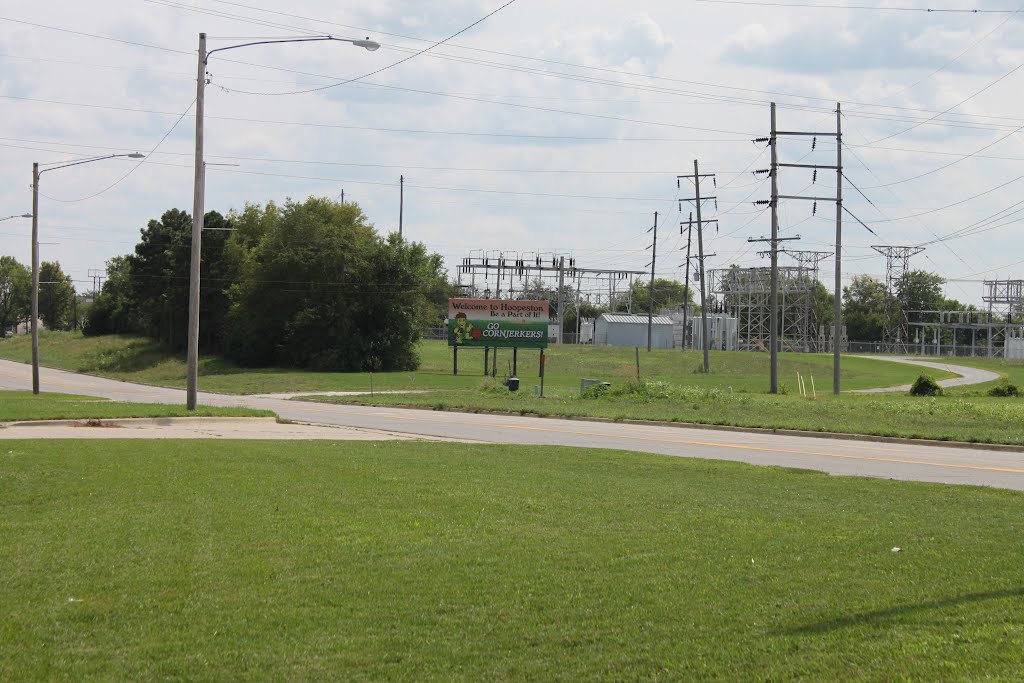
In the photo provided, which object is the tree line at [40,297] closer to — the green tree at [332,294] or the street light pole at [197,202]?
the green tree at [332,294]

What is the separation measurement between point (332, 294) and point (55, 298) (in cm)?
10335

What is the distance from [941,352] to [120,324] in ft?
305

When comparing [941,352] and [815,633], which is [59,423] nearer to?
[815,633]

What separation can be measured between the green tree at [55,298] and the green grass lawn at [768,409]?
12616 cm

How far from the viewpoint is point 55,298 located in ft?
516

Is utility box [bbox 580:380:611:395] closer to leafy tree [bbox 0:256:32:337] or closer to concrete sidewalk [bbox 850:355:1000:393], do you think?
concrete sidewalk [bbox 850:355:1000:393]

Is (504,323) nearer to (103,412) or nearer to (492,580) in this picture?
(103,412)

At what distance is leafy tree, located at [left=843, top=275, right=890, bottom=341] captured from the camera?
153 m

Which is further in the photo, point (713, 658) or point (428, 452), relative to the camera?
point (428, 452)

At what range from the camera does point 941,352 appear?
124m

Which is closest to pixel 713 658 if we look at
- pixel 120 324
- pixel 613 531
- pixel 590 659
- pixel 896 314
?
pixel 590 659

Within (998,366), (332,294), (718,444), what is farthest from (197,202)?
(998,366)

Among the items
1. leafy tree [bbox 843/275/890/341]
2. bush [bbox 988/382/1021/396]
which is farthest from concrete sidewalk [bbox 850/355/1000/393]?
leafy tree [bbox 843/275/890/341]

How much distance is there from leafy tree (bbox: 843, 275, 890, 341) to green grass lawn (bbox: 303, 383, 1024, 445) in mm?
112166
